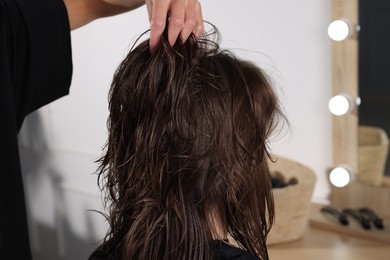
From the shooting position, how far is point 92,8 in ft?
3.59

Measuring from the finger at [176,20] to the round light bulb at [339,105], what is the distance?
90cm

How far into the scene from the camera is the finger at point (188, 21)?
2.60 feet

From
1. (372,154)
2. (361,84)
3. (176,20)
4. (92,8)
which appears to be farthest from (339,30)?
(176,20)

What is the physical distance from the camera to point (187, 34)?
0.80 m

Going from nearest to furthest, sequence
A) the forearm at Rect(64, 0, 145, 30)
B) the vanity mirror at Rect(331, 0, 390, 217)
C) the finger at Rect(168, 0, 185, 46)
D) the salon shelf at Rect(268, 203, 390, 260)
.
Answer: the finger at Rect(168, 0, 185, 46) < the forearm at Rect(64, 0, 145, 30) < the salon shelf at Rect(268, 203, 390, 260) < the vanity mirror at Rect(331, 0, 390, 217)

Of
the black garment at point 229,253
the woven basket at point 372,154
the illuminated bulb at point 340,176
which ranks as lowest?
the illuminated bulb at point 340,176

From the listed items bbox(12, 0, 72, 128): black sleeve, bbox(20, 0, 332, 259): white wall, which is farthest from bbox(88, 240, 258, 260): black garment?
bbox(20, 0, 332, 259): white wall

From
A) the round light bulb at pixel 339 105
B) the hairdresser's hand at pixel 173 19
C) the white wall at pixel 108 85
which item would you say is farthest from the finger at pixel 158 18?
the round light bulb at pixel 339 105

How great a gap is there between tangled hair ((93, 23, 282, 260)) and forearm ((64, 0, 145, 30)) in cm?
27

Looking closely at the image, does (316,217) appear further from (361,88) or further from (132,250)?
(132,250)

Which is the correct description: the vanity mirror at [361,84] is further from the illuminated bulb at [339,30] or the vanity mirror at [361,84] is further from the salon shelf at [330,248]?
the salon shelf at [330,248]

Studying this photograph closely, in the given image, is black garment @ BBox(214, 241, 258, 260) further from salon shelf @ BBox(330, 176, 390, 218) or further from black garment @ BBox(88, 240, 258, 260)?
salon shelf @ BBox(330, 176, 390, 218)

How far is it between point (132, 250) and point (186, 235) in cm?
10

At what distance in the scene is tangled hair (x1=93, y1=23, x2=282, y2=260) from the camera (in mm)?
804
